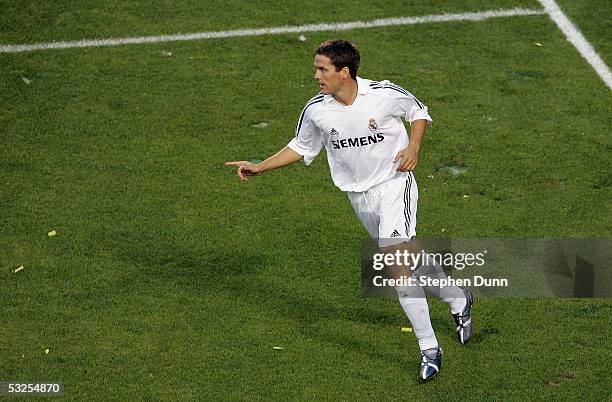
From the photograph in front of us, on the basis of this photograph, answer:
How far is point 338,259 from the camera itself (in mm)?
9859

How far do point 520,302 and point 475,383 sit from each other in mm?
1152

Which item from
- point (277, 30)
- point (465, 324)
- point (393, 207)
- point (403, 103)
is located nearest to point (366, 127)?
point (403, 103)

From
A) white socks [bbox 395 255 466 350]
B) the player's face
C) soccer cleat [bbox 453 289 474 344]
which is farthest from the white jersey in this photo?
soccer cleat [bbox 453 289 474 344]

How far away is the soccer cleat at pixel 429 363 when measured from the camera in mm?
8359

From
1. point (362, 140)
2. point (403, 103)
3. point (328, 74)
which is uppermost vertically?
point (328, 74)

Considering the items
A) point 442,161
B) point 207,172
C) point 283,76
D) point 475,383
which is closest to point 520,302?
point 475,383

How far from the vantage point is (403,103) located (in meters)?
8.37

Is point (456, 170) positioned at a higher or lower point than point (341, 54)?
lower

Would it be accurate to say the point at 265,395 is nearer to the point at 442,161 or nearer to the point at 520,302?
the point at 520,302

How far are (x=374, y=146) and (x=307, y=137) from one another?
0.54m

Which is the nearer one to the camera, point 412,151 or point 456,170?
point 412,151

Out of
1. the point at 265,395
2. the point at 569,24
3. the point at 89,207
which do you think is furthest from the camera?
the point at 569,24

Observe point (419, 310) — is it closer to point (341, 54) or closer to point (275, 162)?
point (275, 162)

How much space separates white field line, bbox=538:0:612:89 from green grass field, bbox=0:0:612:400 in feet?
0.35
